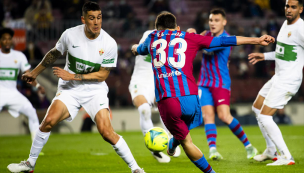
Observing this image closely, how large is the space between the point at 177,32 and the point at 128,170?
97.4 inches

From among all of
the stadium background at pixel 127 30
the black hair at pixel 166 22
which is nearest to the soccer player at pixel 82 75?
the black hair at pixel 166 22

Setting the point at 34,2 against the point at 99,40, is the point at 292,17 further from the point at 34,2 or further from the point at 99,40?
the point at 34,2

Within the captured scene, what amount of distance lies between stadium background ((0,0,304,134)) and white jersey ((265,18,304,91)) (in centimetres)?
984

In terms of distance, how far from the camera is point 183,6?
22.5 metres

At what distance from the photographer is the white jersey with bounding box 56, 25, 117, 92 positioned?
6.24 metres

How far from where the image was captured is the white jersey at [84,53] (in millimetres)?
6238

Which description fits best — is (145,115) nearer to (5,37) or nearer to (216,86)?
(216,86)

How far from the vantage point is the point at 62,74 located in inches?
232

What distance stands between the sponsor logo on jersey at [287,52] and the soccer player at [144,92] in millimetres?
2297

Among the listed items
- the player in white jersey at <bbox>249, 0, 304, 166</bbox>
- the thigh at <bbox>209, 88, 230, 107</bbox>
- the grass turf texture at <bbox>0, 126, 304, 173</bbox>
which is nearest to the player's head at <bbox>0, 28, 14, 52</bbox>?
the grass turf texture at <bbox>0, 126, 304, 173</bbox>

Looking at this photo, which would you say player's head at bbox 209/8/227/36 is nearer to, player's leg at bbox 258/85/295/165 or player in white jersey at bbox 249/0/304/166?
player in white jersey at bbox 249/0/304/166

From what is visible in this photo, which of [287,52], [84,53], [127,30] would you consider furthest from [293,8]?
[127,30]

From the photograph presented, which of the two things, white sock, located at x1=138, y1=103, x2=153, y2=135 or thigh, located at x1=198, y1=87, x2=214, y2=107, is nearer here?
white sock, located at x1=138, y1=103, x2=153, y2=135

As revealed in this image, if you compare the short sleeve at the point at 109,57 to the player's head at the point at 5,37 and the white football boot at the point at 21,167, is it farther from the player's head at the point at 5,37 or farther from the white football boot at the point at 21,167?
the player's head at the point at 5,37
